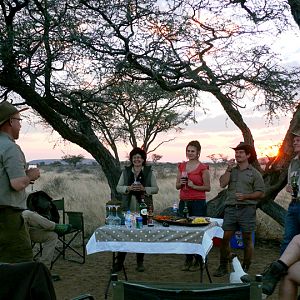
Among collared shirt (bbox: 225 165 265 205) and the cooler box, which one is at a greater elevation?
collared shirt (bbox: 225 165 265 205)

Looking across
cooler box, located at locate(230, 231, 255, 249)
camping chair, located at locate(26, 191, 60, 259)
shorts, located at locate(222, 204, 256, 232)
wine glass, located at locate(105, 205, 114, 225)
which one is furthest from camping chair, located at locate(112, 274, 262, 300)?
cooler box, located at locate(230, 231, 255, 249)

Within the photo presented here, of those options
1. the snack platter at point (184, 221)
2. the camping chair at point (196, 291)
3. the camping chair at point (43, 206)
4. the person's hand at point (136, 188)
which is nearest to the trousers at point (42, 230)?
the camping chair at point (43, 206)

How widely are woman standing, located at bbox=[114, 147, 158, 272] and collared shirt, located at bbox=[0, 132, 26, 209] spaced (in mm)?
2223

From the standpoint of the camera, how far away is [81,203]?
14.4 metres

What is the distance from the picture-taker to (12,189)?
3680 mm

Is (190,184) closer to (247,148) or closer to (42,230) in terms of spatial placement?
(247,148)

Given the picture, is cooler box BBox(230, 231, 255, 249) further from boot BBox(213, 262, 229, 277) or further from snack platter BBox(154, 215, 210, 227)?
snack platter BBox(154, 215, 210, 227)

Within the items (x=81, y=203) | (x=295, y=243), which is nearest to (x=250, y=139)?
(x=295, y=243)

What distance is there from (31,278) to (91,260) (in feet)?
15.8

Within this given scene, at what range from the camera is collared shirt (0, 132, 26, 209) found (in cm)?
361

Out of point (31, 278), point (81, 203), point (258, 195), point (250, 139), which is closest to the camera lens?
point (31, 278)

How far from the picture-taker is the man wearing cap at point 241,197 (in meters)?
5.88

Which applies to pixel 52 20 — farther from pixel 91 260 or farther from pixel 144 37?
pixel 91 260

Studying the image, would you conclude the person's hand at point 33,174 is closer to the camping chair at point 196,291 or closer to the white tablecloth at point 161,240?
the white tablecloth at point 161,240
